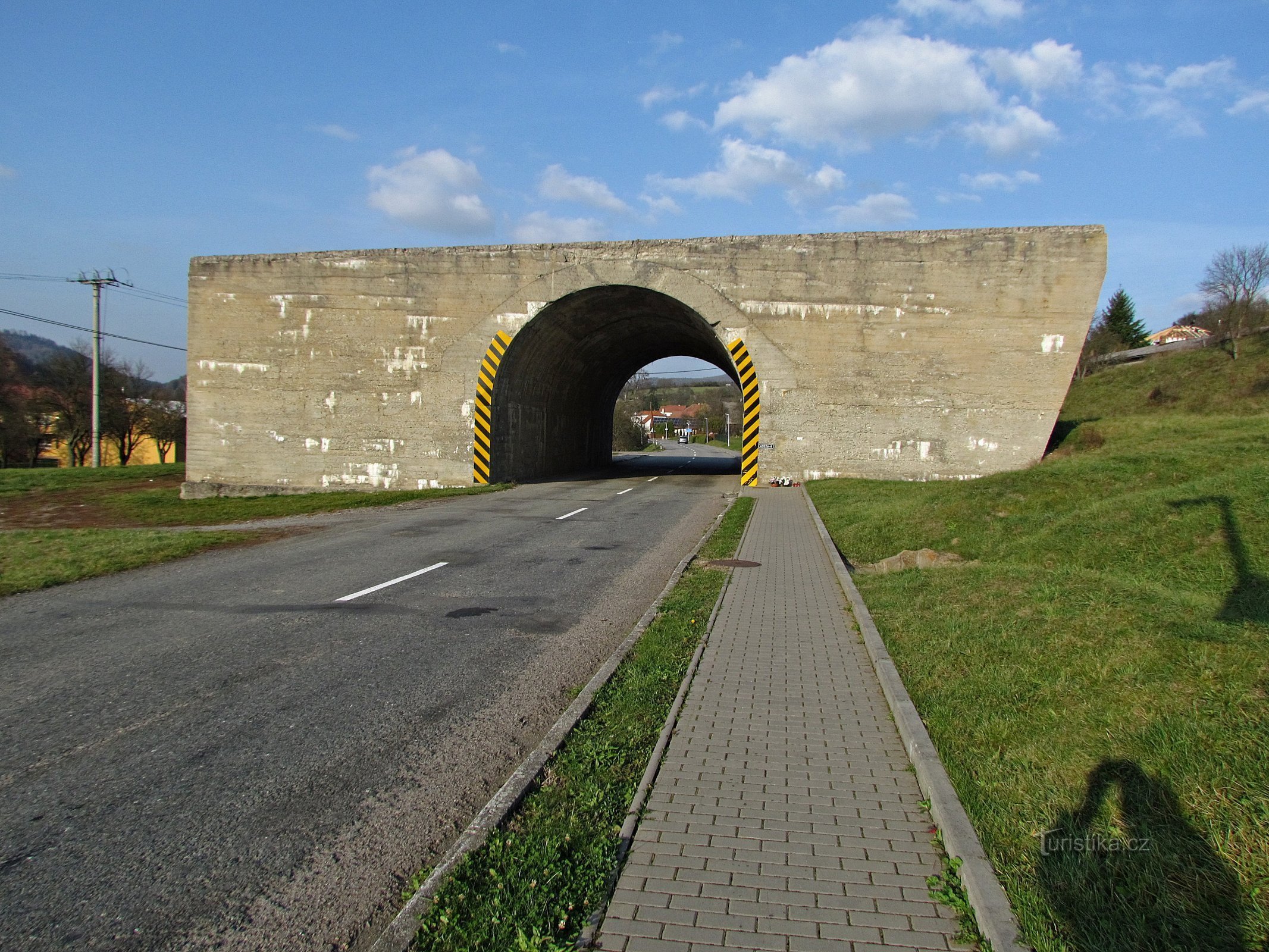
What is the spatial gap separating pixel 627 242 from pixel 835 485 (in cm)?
943

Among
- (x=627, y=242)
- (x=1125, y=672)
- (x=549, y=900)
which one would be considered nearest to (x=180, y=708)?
(x=549, y=900)

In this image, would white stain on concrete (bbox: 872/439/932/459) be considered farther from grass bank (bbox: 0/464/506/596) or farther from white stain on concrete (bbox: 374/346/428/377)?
white stain on concrete (bbox: 374/346/428/377)

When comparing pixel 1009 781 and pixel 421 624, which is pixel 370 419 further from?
pixel 1009 781

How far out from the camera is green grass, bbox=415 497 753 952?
9.08 feet

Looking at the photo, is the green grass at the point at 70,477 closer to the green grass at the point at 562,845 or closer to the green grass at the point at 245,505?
the green grass at the point at 245,505

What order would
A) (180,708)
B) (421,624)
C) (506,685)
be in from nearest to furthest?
1. (180,708)
2. (506,685)
3. (421,624)

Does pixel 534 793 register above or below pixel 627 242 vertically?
below

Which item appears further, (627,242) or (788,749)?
(627,242)

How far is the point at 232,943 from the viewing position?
2.77 m

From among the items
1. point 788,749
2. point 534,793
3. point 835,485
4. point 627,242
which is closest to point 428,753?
point 534,793

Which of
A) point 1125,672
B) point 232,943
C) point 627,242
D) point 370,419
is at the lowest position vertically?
point 232,943

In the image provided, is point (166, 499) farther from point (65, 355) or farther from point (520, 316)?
point (65, 355)

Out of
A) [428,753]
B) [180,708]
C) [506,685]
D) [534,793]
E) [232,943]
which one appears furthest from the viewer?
[506,685]

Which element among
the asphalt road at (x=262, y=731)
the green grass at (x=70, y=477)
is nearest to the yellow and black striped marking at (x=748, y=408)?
Answer: the asphalt road at (x=262, y=731)
